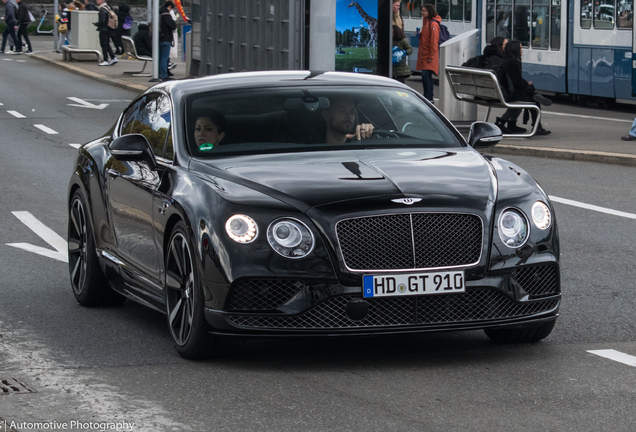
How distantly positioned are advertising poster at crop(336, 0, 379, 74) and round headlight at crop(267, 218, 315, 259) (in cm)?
1658

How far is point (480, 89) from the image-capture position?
19.1 m

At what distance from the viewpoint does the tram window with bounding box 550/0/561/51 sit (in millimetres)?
26641

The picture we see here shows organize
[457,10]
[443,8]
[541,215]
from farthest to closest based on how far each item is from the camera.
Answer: [443,8], [457,10], [541,215]

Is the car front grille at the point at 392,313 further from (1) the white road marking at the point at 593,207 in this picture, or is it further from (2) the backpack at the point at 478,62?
(2) the backpack at the point at 478,62

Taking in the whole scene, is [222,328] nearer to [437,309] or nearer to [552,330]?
[437,309]

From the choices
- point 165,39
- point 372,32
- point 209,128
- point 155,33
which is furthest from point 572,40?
point 209,128

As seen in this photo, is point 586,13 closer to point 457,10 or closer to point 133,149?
point 457,10

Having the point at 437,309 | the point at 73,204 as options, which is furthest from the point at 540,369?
the point at 73,204

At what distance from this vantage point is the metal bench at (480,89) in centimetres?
1864

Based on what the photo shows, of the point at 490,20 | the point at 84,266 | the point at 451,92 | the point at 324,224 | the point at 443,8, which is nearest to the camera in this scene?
the point at 324,224

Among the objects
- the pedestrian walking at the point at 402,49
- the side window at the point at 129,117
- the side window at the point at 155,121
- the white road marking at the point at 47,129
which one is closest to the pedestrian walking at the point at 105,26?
the pedestrian walking at the point at 402,49

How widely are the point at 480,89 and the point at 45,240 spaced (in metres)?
10.1

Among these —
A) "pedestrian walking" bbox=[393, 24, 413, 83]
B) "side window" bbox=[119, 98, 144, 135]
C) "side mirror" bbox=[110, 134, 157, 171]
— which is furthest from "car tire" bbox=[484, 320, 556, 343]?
"pedestrian walking" bbox=[393, 24, 413, 83]

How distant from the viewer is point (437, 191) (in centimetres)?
595
